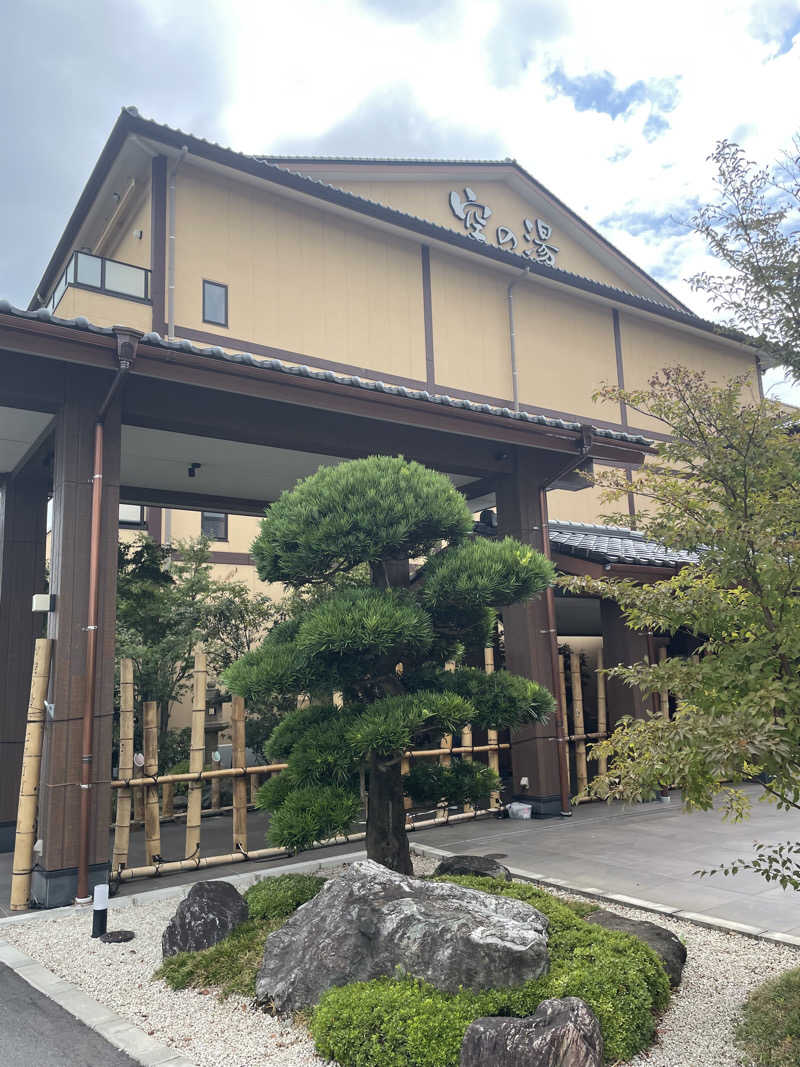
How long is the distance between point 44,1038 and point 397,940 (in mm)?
1839

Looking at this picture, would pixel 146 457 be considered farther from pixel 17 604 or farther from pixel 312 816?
pixel 312 816

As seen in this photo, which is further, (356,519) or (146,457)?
(146,457)

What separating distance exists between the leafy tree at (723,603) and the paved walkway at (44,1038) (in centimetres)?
273

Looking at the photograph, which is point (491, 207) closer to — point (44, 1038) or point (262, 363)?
point (262, 363)

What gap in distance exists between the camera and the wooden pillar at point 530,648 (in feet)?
30.8

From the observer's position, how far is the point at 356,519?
5.39m

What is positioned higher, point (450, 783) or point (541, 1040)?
point (450, 783)

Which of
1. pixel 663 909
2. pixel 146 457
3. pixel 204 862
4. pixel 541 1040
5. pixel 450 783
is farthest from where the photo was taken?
pixel 146 457

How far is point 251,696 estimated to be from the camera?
17.9 ft

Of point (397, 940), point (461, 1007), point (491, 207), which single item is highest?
point (491, 207)

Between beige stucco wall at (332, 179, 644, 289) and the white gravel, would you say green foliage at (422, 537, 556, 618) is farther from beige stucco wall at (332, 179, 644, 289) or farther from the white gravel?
beige stucco wall at (332, 179, 644, 289)

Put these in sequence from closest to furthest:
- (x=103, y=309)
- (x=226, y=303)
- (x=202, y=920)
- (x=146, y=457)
→ (x=202, y=920)
(x=146, y=457)
(x=103, y=309)
(x=226, y=303)

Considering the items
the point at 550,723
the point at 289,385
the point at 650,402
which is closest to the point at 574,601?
the point at 550,723

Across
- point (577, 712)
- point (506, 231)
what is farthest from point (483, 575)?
point (506, 231)
